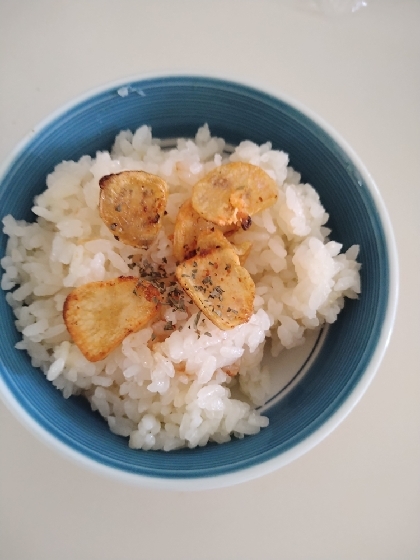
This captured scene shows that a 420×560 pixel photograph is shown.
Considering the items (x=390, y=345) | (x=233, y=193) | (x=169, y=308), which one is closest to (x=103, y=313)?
(x=169, y=308)

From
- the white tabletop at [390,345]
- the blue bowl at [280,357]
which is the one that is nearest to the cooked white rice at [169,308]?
the blue bowl at [280,357]

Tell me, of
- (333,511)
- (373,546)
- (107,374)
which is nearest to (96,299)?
(107,374)

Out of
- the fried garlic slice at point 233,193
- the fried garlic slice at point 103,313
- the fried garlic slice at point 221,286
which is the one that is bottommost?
the fried garlic slice at point 103,313

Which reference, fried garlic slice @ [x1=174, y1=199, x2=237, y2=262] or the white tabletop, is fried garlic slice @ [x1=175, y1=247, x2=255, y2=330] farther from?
the white tabletop

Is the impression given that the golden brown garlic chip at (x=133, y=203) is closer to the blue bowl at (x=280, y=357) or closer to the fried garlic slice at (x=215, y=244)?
the fried garlic slice at (x=215, y=244)

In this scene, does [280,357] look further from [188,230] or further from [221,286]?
[188,230]

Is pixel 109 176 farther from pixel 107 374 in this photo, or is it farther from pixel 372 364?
pixel 372 364

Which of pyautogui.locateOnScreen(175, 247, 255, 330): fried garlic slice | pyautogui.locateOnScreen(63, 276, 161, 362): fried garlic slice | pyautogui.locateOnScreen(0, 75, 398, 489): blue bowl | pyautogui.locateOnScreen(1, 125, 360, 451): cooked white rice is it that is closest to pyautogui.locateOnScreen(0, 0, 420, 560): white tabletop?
pyautogui.locateOnScreen(0, 75, 398, 489): blue bowl
